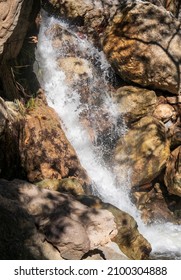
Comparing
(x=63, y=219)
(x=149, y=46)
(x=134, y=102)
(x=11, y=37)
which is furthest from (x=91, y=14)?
(x=63, y=219)

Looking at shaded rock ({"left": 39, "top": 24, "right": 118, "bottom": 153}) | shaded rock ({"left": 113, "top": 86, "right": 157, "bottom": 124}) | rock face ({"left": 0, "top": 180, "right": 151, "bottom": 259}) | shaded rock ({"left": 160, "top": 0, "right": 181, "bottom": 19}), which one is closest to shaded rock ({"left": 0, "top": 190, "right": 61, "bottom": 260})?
rock face ({"left": 0, "top": 180, "right": 151, "bottom": 259})

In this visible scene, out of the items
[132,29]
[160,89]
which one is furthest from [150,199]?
[132,29]

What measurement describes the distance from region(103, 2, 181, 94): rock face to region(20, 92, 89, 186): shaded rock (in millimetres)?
3141

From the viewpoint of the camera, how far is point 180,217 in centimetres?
992

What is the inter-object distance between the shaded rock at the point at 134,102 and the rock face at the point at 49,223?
5.32 metres

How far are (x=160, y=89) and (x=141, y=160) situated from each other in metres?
2.47

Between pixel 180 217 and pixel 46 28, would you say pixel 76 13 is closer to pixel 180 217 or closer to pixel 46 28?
pixel 46 28

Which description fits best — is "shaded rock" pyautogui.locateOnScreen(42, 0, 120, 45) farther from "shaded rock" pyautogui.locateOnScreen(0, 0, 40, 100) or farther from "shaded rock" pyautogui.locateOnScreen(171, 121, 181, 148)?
"shaded rock" pyautogui.locateOnScreen(171, 121, 181, 148)

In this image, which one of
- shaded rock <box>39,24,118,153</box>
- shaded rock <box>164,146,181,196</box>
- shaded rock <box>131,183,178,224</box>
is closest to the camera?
shaded rock <box>164,146,181,196</box>

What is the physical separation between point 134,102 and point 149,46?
5.23 feet

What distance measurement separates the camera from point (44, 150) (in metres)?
7.79

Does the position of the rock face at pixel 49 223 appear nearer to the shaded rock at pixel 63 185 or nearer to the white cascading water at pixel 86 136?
the shaded rock at pixel 63 185

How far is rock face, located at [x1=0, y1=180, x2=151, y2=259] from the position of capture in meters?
4.16

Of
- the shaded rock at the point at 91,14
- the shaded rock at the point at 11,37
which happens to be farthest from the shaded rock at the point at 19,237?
the shaded rock at the point at 91,14
